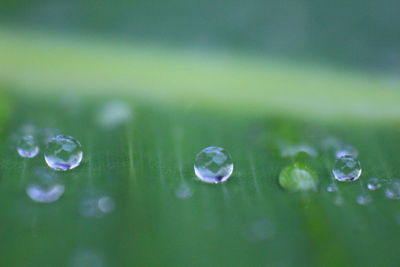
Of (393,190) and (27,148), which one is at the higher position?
(27,148)

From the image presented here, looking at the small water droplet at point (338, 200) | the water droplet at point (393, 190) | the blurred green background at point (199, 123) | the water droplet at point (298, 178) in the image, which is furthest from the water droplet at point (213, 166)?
the water droplet at point (393, 190)

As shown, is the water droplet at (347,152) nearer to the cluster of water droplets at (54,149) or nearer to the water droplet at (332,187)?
the water droplet at (332,187)

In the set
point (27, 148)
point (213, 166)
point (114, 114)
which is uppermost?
point (114, 114)

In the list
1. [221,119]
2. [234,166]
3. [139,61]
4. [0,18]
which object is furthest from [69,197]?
[0,18]

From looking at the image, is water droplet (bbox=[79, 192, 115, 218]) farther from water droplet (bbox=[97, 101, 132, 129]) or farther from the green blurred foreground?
water droplet (bbox=[97, 101, 132, 129])

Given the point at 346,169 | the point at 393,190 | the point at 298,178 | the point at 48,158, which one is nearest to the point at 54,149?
the point at 48,158

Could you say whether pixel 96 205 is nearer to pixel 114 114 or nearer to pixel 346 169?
pixel 114 114

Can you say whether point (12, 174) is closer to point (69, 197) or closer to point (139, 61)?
point (69, 197)
